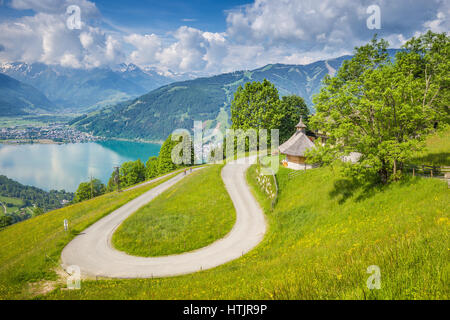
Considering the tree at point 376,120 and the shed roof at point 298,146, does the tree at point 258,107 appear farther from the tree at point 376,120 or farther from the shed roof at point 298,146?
the tree at point 376,120

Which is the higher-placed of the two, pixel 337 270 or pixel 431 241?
pixel 431 241

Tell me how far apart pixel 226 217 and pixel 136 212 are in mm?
12116

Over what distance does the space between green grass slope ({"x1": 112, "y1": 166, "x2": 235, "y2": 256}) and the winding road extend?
80 cm

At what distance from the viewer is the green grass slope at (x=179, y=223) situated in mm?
21547

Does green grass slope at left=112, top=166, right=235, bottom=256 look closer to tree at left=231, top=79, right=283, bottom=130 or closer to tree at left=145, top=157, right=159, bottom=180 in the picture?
tree at left=231, top=79, right=283, bottom=130

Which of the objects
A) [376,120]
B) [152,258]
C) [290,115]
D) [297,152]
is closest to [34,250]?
[152,258]

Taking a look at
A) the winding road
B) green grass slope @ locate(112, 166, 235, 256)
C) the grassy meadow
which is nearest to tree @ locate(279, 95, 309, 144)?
the grassy meadow

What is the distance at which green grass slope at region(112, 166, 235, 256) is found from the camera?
21.5 m

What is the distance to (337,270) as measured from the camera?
7.05 metres

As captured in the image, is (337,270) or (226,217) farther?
(226,217)

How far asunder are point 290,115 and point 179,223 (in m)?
44.3

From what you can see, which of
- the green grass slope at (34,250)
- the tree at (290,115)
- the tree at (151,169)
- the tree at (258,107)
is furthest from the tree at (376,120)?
the tree at (151,169)
